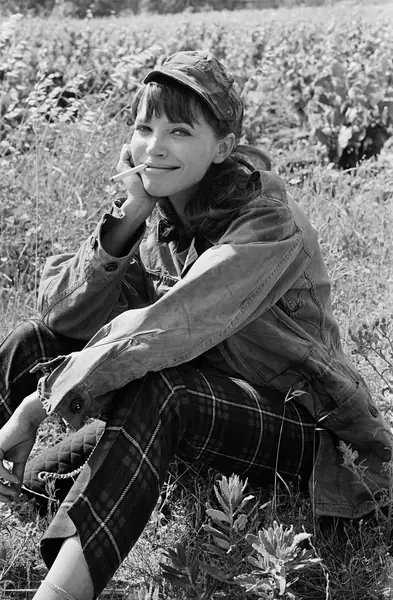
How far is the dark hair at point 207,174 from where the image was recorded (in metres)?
2.44

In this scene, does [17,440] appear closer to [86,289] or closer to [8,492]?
[8,492]

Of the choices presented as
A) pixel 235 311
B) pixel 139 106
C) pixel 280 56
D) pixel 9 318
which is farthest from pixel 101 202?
pixel 280 56

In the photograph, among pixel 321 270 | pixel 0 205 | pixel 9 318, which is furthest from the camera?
pixel 0 205

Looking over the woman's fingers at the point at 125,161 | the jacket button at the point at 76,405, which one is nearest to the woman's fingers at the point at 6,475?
the jacket button at the point at 76,405

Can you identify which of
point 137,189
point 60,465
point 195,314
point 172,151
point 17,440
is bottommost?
point 60,465

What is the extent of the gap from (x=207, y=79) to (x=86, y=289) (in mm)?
652

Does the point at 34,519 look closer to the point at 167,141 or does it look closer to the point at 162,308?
the point at 162,308

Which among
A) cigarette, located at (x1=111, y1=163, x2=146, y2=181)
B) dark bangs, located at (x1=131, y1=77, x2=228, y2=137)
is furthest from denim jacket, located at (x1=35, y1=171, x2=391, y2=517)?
dark bangs, located at (x1=131, y1=77, x2=228, y2=137)

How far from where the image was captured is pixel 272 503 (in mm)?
2576

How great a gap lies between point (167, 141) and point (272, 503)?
994 mm

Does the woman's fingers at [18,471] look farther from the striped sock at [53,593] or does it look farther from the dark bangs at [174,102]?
the dark bangs at [174,102]

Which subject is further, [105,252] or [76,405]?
[105,252]

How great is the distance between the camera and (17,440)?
2314 millimetres

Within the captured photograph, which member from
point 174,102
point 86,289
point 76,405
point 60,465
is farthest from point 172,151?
point 60,465
